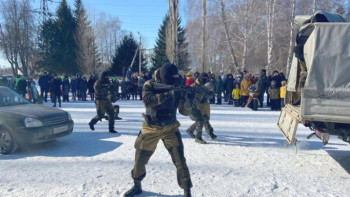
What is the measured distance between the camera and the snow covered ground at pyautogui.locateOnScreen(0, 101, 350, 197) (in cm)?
425

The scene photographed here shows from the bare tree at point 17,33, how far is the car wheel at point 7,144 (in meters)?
38.9

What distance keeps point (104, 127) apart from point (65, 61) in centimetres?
3369

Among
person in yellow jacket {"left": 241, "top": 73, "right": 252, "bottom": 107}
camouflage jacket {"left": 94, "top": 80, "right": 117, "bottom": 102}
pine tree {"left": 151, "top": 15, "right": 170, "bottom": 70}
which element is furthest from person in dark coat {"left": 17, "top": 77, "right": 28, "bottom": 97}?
pine tree {"left": 151, "top": 15, "right": 170, "bottom": 70}

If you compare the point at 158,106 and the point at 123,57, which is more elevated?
the point at 123,57

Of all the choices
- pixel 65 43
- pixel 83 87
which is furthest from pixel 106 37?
pixel 83 87

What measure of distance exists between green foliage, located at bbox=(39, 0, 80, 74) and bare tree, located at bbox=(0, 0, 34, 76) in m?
3.74

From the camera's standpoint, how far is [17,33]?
40.4 meters

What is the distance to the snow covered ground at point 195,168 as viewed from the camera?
4254mm

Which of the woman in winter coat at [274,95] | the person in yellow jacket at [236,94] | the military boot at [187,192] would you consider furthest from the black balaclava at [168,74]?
the person in yellow jacket at [236,94]

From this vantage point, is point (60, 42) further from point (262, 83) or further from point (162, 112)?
point (162, 112)

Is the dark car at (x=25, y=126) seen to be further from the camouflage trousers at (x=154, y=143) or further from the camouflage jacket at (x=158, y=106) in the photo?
the camouflage jacket at (x=158, y=106)

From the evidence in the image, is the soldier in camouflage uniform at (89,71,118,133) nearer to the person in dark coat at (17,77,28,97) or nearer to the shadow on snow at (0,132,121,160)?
the shadow on snow at (0,132,121,160)

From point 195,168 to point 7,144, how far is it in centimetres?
423

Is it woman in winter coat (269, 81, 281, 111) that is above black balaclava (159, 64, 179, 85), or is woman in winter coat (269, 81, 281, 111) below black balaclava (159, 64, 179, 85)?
below
